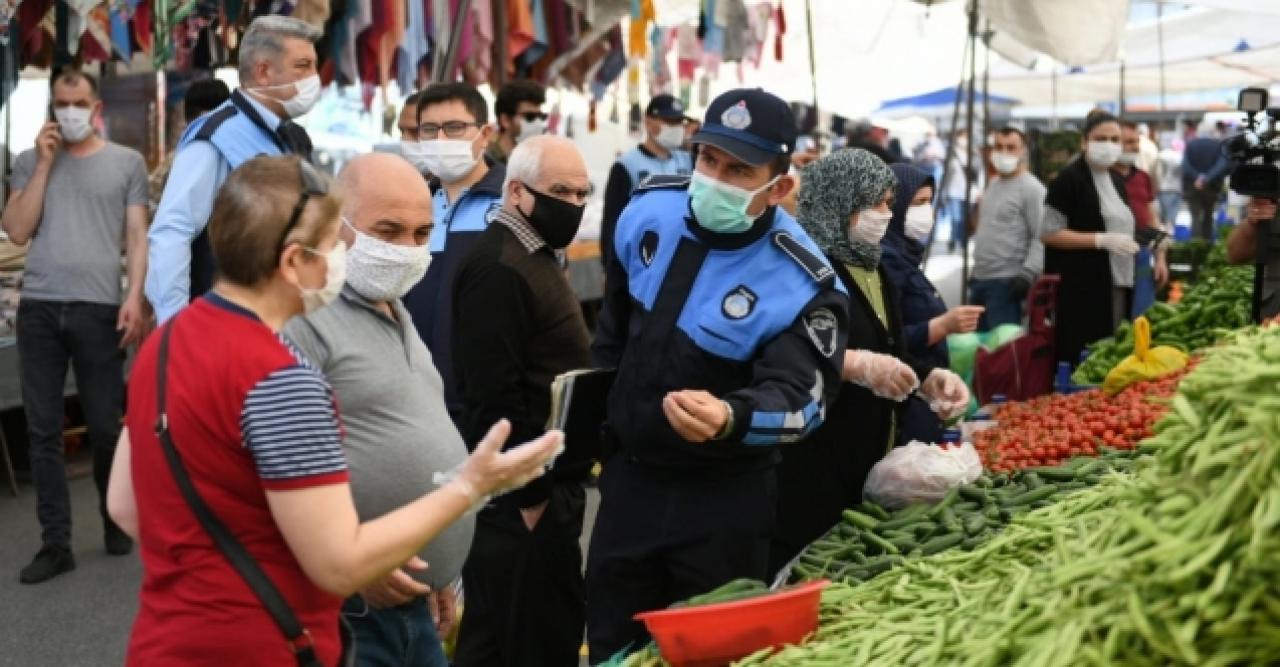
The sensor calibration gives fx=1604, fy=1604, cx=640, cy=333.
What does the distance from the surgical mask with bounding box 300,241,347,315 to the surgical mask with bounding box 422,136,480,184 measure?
3.34 metres

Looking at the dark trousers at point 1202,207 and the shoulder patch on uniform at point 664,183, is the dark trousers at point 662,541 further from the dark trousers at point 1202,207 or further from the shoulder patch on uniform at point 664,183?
the dark trousers at point 1202,207

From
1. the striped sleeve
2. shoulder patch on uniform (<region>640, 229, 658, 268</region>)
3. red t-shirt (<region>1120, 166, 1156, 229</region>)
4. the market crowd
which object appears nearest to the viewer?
the striped sleeve

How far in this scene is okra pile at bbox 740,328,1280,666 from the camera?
2.43 metres

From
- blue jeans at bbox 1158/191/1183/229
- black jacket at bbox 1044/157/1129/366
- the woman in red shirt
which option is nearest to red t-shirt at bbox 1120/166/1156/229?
black jacket at bbox 1044/157/1129/366

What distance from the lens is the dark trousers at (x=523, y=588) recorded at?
482 centimetres

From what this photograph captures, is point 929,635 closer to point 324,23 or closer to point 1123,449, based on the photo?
point 1123,449

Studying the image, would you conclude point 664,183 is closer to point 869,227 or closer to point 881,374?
point 881,374

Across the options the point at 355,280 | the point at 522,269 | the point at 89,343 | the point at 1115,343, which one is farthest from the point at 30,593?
the point at 1115,343

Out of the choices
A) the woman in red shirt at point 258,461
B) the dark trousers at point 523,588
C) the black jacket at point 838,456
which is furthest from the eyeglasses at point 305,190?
the black jacket at point 838,456

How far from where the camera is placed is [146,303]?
757cm

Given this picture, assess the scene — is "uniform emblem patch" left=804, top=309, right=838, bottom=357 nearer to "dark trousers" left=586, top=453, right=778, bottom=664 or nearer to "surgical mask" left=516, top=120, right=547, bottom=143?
"dark trousers" left=586, top=453, right=778, bottom=664

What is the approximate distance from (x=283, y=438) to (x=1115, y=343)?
761cm

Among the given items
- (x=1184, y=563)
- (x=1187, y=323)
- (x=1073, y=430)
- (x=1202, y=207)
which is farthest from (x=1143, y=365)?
(x=1202, y=207)

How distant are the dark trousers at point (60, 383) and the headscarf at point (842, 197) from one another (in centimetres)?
376
